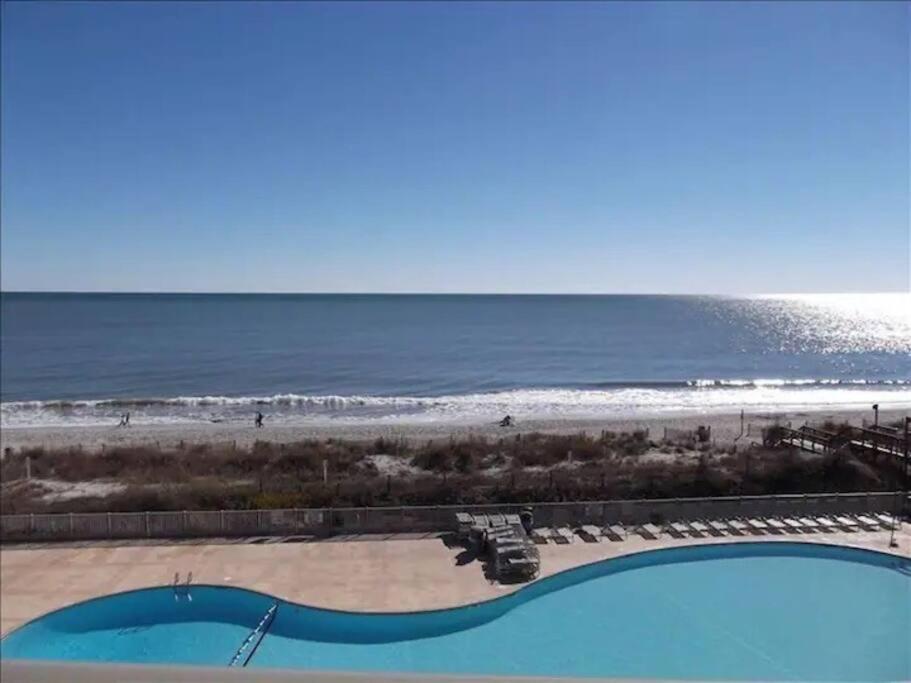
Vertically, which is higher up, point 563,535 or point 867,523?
point 867,523

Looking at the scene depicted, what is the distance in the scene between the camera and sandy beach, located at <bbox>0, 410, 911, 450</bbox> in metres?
11.6

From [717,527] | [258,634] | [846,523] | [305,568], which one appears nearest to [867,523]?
[846,523]

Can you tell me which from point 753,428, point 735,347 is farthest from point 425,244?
point 735,347

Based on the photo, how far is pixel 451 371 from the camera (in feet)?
79.4

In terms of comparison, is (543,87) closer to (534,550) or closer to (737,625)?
(737,625)

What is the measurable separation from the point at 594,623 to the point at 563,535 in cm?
217

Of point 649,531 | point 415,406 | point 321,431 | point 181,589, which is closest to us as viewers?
point 181,589

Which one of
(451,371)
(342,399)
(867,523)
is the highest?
(451,371)

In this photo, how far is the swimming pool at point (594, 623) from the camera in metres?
3.50

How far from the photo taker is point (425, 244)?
13.7 meters

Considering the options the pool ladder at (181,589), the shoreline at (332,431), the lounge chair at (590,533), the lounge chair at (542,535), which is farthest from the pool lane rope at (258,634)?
the shoreline at (332,431)

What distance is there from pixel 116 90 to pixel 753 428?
27.4 ft

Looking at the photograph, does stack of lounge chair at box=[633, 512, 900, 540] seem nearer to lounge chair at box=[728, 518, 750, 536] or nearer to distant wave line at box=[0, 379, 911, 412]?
lounge chair at box=[728, 518, 750, 536]

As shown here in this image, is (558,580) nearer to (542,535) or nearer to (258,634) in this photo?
(542,535)
